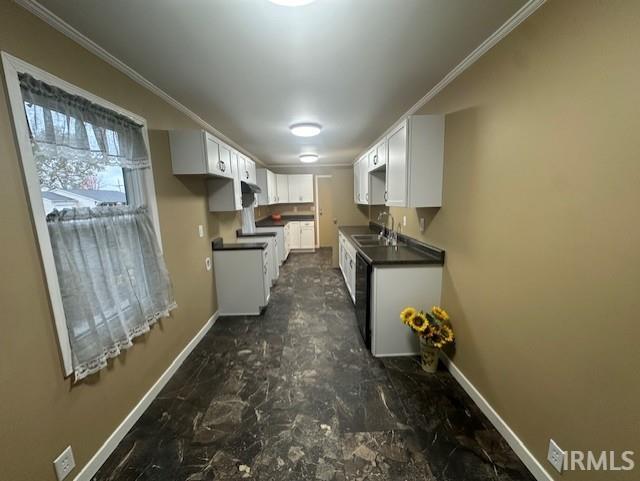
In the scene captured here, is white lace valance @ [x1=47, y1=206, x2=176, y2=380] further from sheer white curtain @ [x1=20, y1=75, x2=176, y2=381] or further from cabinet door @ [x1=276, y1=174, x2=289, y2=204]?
cabinet door @ [x1=276, y1=174, x2=289, y2=204]

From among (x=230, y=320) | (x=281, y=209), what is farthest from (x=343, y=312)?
(x=281, y=209)

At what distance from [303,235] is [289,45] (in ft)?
18.8

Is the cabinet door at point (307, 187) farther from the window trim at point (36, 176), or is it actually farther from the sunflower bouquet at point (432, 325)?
the window trim at point (36, 176)

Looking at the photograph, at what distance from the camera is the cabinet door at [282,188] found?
6.62 m

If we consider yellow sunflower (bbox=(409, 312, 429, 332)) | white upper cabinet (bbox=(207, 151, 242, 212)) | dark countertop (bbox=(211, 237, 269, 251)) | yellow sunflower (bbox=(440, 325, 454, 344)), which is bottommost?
yellow sunflower (bbox=(440, 325, 454, 344))

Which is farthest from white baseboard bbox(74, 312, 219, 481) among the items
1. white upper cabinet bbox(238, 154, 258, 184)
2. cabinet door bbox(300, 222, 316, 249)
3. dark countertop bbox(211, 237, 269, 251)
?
cabinet door bbox(300, 222, 316, 249)

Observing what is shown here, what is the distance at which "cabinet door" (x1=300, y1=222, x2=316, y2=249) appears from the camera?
23.4ft

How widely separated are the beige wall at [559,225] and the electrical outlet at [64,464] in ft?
7.99

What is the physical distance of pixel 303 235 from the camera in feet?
23.5

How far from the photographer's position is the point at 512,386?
1500 mm

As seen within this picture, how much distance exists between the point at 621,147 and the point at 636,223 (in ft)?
0.95

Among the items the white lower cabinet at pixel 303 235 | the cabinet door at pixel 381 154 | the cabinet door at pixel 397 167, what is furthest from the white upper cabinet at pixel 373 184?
the white lower cabinet at pixel 303 235

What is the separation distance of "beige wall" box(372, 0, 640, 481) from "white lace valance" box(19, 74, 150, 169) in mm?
2399

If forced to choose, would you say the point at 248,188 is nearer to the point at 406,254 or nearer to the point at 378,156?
the point at 378,156
